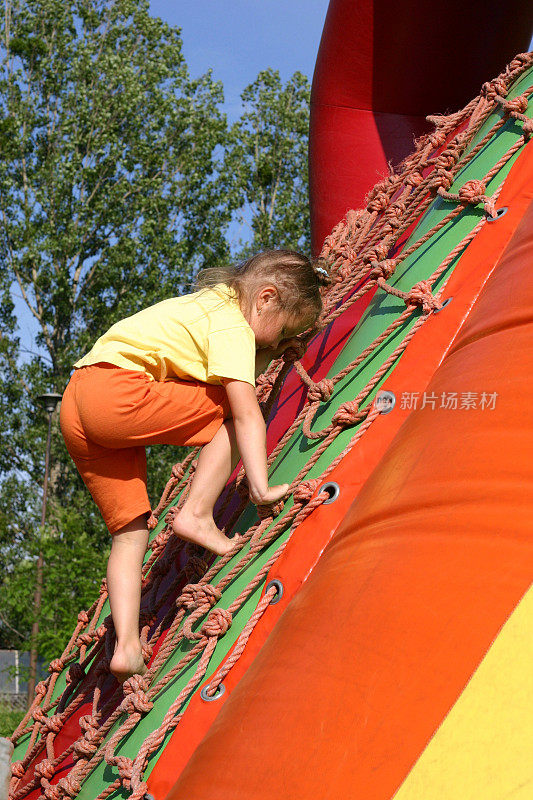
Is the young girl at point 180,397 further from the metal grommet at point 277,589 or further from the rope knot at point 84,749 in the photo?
the metal grommet at point 277,589

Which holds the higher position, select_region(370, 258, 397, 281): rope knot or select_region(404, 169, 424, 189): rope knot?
select_region(404, 169, 424, 189): rope knot

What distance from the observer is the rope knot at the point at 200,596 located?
4.45 feet

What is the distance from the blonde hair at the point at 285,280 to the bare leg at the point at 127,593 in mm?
465

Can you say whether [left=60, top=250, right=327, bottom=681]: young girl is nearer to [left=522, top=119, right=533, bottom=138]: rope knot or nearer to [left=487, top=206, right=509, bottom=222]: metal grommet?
[left=487, top=206, right=509, bottom=222]: metal grommet

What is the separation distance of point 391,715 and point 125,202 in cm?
1021

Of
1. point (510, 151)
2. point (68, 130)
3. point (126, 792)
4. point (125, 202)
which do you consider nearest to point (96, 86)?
point (68, 130)

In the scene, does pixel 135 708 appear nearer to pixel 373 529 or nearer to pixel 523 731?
pixel 373 529

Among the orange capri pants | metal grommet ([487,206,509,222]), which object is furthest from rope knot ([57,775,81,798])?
metal grommet ([487,206,509,222])

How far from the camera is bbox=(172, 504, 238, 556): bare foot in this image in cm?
146

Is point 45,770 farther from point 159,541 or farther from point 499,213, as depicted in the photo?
point 499,213

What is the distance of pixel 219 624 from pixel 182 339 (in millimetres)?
550

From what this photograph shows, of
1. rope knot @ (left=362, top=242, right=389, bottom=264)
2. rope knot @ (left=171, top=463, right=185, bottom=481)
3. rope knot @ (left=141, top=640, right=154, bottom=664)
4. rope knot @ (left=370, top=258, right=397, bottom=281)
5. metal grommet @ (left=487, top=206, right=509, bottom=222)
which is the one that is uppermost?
metal grommet @ (left=487, top=206, right=509, bottom=222)

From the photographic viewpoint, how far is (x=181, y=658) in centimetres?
131

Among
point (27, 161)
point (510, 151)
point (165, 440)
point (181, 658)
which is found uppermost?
point (27, 161)
